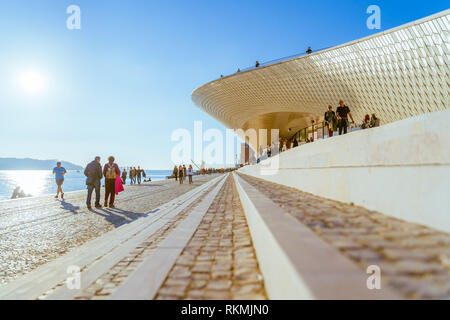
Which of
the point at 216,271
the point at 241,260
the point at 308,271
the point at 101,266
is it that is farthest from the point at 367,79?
the point at 308,271

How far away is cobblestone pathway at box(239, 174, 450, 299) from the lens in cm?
159

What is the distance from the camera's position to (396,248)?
2.18 meters

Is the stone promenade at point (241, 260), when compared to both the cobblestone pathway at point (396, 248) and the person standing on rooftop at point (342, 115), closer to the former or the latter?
the cobblestone pathway at point (396, 248)

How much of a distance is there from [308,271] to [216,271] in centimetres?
130

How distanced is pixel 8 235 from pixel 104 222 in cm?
170

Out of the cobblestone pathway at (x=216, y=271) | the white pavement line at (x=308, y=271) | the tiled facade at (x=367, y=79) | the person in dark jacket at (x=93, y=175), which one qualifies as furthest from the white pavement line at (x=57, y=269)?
the tiled facade at (x=367, y=79)

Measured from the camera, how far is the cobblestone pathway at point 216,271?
7.23 ft

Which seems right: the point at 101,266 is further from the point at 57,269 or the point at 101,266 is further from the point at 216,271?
the point at 216,271

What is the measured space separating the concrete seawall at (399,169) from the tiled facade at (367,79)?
2393 centimetres

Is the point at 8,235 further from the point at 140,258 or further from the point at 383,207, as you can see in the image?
the point at 383,207

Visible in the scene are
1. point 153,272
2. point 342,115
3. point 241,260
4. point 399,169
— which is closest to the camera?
point 153,272

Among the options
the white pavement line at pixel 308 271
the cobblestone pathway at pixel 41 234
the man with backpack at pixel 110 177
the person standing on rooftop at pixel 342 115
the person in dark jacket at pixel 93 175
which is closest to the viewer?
the white pavement line at pixel 308 271

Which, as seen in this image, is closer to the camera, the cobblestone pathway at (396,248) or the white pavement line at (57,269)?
the cobblestone pathway at (396,248)

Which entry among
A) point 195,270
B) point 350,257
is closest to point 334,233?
point 350,257
